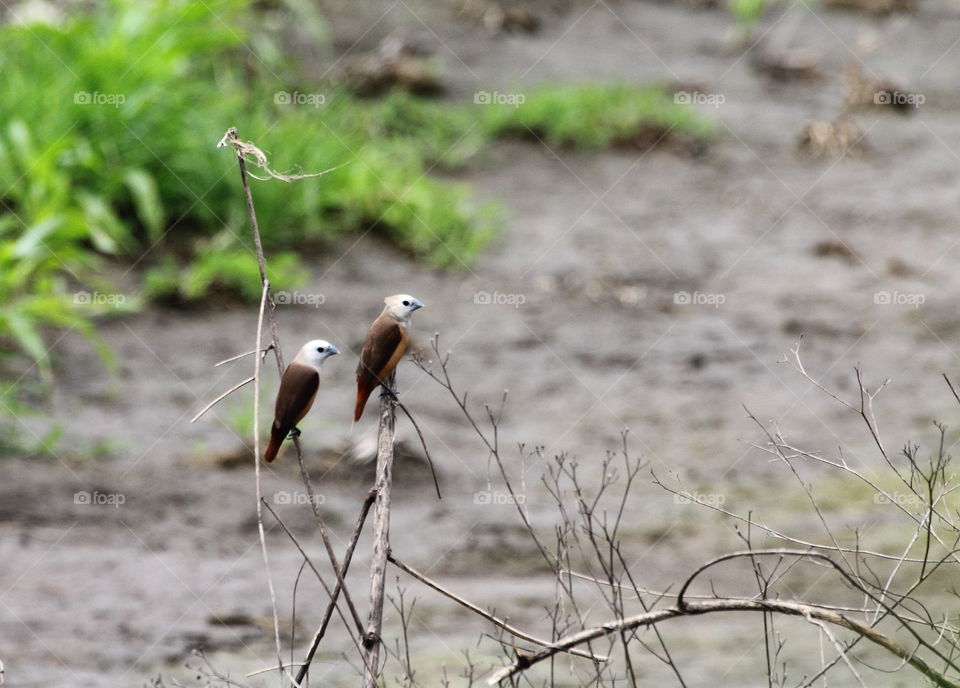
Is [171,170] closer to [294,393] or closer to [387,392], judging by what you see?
[387,392]

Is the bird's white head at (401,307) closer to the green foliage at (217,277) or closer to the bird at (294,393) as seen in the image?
the bird at (294,393)

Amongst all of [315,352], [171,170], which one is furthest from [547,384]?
[315,352]

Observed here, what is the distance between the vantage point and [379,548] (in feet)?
7.01

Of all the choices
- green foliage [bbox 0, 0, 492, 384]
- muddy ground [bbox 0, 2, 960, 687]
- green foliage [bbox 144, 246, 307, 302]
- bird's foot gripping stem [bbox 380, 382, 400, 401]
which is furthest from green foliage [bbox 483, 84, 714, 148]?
bird's foot gripping stem [bbox 380, 382, 400, 401]

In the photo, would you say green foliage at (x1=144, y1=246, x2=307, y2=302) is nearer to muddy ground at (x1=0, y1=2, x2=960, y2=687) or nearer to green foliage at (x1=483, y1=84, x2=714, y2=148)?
muddy ground at (x1=0, y1=2, x2=960, y2=687)

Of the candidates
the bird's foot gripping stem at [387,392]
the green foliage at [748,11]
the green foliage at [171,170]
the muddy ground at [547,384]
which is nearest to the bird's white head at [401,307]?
the bird's foot gripping stem at [387,392]

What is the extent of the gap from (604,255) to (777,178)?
1.79 metres

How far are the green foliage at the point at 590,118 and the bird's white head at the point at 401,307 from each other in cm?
635

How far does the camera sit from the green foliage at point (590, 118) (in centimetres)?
841

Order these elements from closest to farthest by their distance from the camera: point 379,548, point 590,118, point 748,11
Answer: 1. point 379,548
2. point 590,118
3. point 748,11

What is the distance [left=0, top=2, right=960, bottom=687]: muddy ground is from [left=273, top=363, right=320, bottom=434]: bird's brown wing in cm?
176

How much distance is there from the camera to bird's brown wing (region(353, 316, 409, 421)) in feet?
7.23

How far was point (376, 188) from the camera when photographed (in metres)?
7.12

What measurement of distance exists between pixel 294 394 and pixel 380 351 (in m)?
0.26
